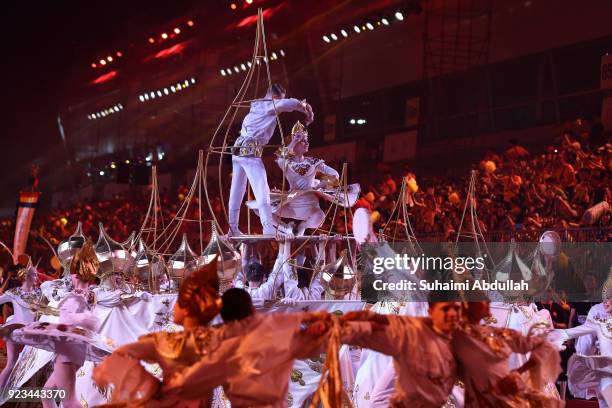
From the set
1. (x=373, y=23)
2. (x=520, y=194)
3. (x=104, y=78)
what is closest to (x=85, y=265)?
(x=520, y=194)

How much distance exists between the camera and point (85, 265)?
6.58 metres

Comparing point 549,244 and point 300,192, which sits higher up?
point 300,192

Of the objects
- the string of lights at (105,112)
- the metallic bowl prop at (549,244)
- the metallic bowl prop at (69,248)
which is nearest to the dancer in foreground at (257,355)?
Result: the metallic bowl prop at (69,248)

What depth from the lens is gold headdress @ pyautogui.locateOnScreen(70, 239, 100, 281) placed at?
6.55 m

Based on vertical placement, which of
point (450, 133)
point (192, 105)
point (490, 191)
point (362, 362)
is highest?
point (192, 105)

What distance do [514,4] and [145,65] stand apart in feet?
38.8

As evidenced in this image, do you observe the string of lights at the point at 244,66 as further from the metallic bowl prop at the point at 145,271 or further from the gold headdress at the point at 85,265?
the gold headdress at the point at 85,265

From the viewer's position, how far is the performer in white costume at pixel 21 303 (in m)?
7.79

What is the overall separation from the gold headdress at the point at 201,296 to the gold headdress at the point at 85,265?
8.38ft

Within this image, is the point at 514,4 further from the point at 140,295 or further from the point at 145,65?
the point at 145,65

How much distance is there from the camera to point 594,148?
432 inches

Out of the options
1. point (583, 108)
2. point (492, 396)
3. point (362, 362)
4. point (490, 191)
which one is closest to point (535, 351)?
point (492, 396)

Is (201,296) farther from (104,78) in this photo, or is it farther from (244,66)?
(104,78)

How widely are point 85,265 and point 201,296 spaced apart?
264 centimetres
